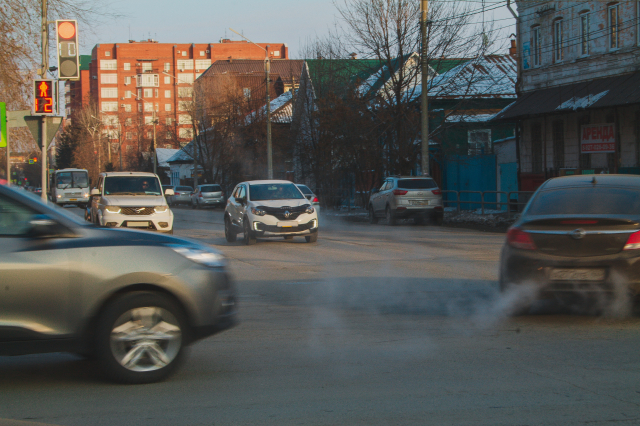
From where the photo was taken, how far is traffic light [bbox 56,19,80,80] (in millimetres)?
15078

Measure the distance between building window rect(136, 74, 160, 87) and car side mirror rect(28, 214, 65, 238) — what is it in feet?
441

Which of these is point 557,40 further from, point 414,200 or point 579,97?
point 414,200

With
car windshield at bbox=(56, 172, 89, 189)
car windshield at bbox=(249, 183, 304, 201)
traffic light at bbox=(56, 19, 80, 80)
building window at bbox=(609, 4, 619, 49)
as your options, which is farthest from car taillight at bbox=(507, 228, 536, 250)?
car windshield at bbox=(56, 172, 89, 189)

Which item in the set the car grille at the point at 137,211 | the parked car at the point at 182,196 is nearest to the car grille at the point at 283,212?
the car grille at the point at 137,211

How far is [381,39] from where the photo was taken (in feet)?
99.5

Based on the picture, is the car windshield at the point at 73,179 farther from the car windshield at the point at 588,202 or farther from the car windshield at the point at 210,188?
the car windshield at the point at 588,202

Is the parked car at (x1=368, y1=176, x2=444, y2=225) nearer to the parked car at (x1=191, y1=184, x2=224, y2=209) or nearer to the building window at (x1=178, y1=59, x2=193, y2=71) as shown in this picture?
the parked car at (x1=191, y1=184, x2=224, y2=209)

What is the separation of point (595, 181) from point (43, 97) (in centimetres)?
1147

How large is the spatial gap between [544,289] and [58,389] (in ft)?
15.9

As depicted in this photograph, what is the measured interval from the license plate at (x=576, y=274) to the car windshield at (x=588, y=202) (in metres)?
0.72

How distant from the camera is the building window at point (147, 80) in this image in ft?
442

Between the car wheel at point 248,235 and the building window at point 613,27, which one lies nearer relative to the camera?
the car wheel at point 248,235

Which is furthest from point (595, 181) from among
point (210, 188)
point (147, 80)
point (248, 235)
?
point (147, 80)

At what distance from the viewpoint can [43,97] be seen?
14992 millimetres
